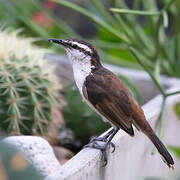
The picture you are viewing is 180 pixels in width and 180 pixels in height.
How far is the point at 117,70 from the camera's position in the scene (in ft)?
13.1

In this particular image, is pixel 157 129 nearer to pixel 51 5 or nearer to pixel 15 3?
pixel 15 3

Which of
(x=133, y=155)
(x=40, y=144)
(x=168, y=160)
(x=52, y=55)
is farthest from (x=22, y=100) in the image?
(x=52, y=55)

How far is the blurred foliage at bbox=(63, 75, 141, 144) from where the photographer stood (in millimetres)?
3557

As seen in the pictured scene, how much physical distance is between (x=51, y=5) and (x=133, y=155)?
2478mm

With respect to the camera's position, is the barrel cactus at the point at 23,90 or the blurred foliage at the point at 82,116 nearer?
Answer: the barrel cactus at the point at 23,90

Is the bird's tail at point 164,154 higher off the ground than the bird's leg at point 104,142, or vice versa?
the bird's leg at point 104,142

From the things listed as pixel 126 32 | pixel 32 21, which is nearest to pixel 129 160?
pixel 126 32

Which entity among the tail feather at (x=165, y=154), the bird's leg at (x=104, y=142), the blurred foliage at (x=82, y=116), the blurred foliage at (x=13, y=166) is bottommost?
the blurred foliage at (x=82, y=116)

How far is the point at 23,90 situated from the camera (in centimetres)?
309

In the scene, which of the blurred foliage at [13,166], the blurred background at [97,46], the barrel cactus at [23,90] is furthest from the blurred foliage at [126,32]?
the blurred foliage at [13,166]

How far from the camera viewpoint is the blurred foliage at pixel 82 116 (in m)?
3.56

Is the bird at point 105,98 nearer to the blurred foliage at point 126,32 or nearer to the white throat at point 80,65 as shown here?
the white throat at point 80,65

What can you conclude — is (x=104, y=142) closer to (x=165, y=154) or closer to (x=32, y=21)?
(x=165, y=154)

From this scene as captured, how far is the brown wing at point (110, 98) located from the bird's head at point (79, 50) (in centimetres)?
9
